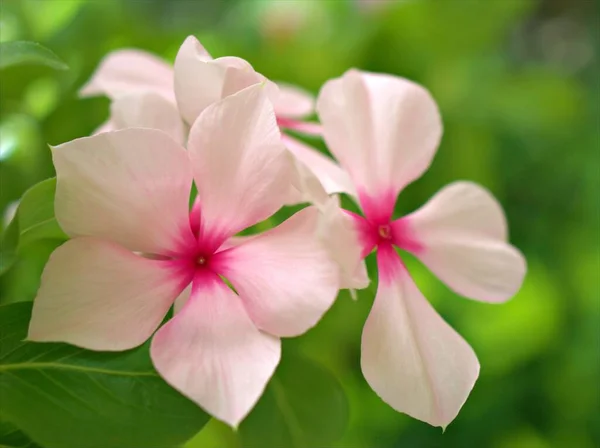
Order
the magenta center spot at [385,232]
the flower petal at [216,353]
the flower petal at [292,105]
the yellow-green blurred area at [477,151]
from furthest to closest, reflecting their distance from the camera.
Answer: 1. the yellow-green blurred area at [477,151]
2. the flower petal at [292,105]
3. the magenta center spot at [385,232]
4. the flower petal at [216,353]

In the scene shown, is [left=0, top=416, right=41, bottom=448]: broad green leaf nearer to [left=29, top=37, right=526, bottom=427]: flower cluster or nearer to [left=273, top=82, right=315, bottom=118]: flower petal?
[left=29, top=37, right=526, bottom=427]: flower cluster

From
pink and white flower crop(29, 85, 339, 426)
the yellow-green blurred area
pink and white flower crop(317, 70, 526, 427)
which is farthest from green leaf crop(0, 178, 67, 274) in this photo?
the yellow-green blurred area

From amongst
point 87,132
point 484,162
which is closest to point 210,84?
point 87,132

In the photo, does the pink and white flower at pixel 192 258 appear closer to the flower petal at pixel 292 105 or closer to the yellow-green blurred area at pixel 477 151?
the flower petal at pixel 292 105

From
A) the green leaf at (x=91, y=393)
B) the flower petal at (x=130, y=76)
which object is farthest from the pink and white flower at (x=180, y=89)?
the green leaf at (x=91, y=393)

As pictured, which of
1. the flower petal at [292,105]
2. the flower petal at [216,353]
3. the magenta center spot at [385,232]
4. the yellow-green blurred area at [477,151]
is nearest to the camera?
→ the flower petal at [216,353]

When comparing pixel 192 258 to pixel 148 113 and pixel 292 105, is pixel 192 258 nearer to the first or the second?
pixel 148 113

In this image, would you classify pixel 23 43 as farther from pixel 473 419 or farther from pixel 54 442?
pixel 473 419

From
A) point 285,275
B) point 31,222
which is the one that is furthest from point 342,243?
point 31,222
